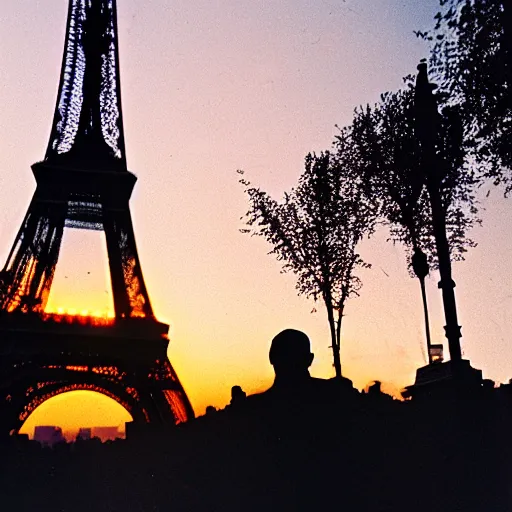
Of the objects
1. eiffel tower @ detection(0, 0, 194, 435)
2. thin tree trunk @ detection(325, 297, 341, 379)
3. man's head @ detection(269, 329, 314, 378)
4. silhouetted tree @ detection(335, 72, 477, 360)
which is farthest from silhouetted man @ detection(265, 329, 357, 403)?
eiffel tower @ detection(0, 0, 194, 435)

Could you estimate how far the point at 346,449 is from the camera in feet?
29.2

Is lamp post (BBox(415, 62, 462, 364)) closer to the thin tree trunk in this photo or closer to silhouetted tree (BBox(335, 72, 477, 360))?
silhouetted tree (BBox(335, 72, 477, 360))

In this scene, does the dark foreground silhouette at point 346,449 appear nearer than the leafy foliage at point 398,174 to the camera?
Yes

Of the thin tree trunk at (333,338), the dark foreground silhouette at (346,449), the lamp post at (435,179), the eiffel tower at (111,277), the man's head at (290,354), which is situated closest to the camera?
the man's head at (290,354)

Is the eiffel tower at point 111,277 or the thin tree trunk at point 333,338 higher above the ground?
the eiffel tower at point 111,277

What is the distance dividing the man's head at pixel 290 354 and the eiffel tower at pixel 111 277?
1550 inches

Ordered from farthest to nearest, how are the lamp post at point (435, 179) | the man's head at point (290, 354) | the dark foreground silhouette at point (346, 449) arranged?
the lamp post at point (435, 179) → the dark foreground silhouette at point (346, 449) → the man's head at point (290, 354)

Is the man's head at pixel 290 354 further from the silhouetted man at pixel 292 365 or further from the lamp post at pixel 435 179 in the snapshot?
the lamp post at pixel 435 179

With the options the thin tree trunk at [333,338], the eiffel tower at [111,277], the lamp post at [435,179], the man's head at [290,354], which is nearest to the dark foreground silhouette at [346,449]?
the man's head at [290,354]

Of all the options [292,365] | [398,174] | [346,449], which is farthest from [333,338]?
[292,365]

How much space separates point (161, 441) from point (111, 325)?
34.8 m

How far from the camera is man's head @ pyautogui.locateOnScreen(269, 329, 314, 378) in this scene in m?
7.89

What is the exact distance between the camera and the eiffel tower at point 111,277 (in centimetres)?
4766

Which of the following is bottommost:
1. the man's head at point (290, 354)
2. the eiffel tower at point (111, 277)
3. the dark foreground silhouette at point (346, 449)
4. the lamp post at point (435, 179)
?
the dark foreground silhouette at point (346, 449)
